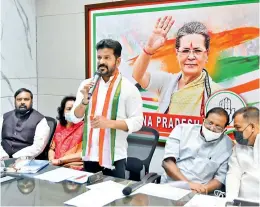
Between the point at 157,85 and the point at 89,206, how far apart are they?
175cm

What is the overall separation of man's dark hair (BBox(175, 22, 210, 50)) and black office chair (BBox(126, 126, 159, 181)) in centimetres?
90

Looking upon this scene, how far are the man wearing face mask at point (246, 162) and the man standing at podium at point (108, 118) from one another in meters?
0.76

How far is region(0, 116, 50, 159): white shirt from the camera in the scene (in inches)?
120

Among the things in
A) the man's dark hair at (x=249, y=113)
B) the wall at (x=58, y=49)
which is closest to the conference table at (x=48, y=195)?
the man's dark hair at (x=249, y=113)

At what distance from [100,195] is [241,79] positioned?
162cm

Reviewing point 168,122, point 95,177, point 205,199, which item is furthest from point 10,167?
point 168,122

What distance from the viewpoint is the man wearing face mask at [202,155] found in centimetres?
245

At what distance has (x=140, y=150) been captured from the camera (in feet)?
8.81

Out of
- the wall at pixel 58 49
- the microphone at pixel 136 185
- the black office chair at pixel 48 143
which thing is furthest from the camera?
the wall at pixel 58 49

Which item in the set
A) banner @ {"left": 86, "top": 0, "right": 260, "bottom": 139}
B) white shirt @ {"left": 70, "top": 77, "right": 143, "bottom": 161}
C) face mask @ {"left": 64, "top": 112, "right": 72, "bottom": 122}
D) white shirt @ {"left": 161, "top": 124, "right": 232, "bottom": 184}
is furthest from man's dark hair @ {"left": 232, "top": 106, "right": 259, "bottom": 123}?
face mask @ {"left": 64, "top": 112, "right": 72, "bottom": 122}

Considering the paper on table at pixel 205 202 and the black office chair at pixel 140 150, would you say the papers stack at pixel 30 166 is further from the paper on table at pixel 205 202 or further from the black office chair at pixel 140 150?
the paper on table at pixel 205 202

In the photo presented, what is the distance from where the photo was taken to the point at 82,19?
3578 millimetres

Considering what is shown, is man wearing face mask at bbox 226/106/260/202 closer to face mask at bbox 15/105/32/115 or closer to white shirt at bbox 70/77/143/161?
white shirt at bbox 70/77/143/161

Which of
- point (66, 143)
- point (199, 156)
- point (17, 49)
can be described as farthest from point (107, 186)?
point (17, 49)
